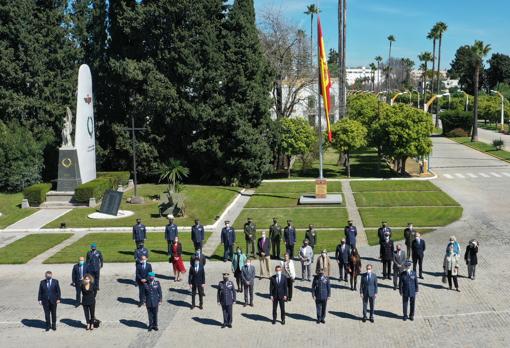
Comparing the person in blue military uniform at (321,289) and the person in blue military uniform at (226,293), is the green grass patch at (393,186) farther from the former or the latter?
the person in blue military uniform at (226,293)

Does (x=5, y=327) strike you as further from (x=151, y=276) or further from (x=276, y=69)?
(x=276, y=69)

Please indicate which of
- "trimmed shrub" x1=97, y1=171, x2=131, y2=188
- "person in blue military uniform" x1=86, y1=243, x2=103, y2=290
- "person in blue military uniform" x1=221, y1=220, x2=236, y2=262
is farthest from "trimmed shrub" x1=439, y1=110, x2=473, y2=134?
"person in blue military uniform" x1=86, y1=243, x2=103, y2=290

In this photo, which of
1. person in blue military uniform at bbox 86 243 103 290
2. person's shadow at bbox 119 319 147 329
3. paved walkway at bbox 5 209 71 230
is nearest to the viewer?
person's shadow at bbox 119 319 147 329

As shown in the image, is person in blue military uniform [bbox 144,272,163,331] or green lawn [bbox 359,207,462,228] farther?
green lawn [bbox 359,207,462,228]

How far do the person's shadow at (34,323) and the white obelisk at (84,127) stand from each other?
19.3 meters

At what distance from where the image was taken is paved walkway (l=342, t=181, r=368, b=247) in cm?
2499

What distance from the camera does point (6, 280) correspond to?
20062 mm

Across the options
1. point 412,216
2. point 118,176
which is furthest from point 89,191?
point 412,216

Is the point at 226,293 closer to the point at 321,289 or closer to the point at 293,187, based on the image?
the point at 321,289

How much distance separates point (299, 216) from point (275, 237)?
9.41 meters

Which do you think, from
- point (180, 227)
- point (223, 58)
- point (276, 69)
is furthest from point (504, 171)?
point (180, 227)

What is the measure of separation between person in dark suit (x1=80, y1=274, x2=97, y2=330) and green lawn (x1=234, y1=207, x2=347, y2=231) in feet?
46.0

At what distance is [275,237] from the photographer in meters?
21.4

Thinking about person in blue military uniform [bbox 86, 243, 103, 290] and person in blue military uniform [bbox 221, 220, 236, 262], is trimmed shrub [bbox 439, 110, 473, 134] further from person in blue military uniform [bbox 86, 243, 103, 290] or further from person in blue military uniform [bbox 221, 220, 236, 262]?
person in blue military uniform [bbox 86, 243, 103, 290]
